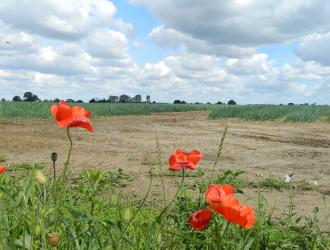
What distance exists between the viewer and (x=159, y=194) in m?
5.05

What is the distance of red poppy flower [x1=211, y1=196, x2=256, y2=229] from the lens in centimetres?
132

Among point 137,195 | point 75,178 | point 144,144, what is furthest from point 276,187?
point 144,144

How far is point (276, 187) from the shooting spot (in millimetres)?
5797

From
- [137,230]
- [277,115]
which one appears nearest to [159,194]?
[137,230]

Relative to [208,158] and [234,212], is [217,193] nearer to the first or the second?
[234,212]

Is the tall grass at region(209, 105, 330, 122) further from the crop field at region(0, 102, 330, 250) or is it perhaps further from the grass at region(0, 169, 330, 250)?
the grass at region(0, 169, 330, 250)

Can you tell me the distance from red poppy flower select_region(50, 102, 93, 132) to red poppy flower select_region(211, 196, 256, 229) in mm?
422

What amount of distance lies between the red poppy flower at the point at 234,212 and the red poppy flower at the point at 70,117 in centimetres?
42

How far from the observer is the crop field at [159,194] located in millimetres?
1562

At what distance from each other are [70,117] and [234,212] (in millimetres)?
519

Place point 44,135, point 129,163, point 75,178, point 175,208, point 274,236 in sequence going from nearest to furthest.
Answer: point 274,236
point 175,208
point 75,178
point 129,163
point 44,135

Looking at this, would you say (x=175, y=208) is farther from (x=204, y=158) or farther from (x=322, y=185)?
(x=204, y=158)

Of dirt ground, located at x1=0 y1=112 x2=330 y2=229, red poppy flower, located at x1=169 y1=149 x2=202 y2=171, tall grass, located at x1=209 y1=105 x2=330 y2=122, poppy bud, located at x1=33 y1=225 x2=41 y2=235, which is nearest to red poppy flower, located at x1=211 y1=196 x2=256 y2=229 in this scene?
red poppy flower, located at x1=169 y1=149 x2=202 y2=171

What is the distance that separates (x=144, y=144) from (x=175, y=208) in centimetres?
782
